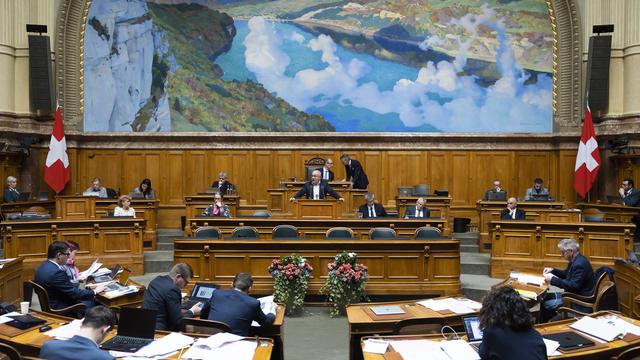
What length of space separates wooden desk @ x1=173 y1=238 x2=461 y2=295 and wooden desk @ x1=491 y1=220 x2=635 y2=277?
5.91 ft

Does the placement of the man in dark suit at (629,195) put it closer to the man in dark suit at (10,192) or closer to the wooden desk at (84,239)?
the wooden desk at (84,239)

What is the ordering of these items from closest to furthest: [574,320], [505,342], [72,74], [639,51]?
[505,342]
[574,320]
[639,51]
[72,74]

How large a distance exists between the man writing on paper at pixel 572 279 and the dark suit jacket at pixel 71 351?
4879 mm

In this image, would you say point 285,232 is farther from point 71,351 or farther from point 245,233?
point 71,351

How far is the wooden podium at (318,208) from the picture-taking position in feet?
38.0

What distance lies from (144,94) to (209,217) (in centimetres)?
753

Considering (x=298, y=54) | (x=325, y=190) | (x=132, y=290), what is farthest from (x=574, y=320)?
(x=298, y=54)

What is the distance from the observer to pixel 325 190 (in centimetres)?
1209

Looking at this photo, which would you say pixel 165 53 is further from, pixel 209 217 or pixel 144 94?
pixel 209 217

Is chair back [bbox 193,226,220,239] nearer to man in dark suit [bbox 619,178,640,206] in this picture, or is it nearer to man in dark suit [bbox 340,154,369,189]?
man in dark suit [bbox 340,154,369,189]

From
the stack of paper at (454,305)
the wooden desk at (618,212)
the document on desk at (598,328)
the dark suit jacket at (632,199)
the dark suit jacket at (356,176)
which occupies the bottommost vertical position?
the stack of paper at (454,305)

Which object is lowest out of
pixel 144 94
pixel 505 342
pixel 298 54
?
pixel 505 342

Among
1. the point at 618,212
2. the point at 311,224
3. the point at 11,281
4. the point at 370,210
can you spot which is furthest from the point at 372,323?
the point at 618,212

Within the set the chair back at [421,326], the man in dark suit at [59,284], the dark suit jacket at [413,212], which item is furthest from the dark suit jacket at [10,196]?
the chair back at [421,326]
